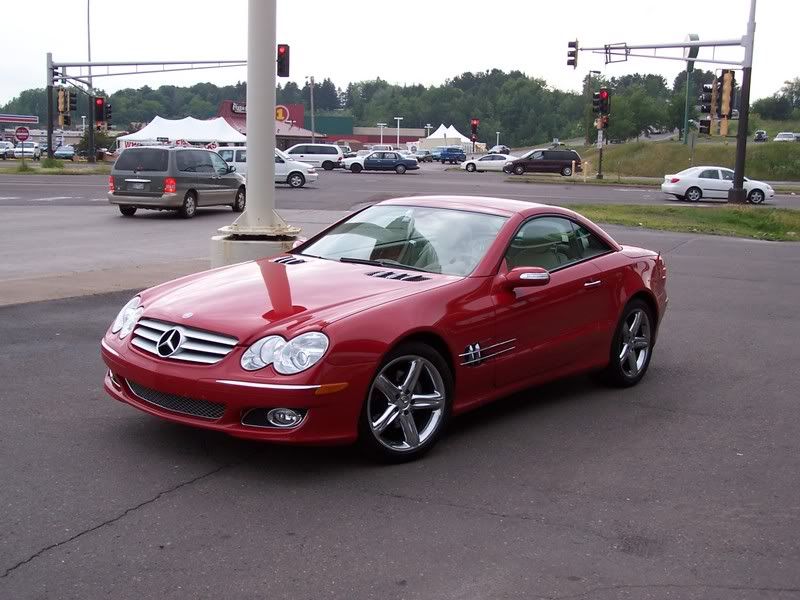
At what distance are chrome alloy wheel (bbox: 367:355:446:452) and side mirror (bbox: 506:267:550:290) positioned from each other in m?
0.90

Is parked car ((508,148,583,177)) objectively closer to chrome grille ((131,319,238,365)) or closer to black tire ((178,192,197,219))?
black tire ((178,192,197,219))

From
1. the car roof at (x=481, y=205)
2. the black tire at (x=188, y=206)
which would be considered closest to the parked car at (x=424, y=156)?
the black tire at (x=188, y=206)

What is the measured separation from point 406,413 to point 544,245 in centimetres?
197

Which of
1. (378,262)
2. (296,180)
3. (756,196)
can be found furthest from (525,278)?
(756,196)

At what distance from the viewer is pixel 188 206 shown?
2298 cm

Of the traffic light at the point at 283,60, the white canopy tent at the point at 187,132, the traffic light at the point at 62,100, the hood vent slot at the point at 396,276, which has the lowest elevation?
the hood vent slot at the point at 396,276

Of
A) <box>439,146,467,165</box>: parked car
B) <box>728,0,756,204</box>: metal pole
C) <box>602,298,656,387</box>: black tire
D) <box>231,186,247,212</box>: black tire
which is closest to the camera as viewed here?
<box>602,298,656,387</box>: black tire

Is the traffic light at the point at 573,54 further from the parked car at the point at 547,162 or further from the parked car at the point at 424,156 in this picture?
the parked car at the point at 424,156

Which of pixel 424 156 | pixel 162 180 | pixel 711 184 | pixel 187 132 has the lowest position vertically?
pixel 711 184

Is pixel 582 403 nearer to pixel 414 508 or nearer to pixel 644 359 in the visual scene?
pixel 644 359

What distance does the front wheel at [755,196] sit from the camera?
37188 mm

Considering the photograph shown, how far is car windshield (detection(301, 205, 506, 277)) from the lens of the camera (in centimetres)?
628

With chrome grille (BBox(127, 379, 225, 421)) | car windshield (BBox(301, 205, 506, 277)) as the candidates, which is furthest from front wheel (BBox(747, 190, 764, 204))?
chrome grille (BBox(127, 379, 225, 421))

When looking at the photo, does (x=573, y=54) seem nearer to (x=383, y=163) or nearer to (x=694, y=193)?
(x=694, y=193)
